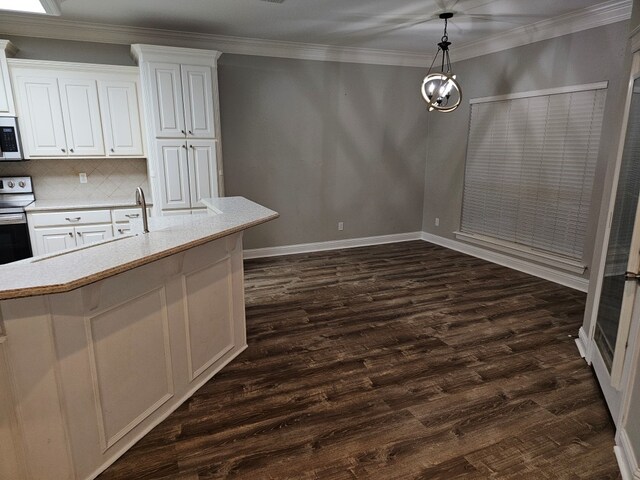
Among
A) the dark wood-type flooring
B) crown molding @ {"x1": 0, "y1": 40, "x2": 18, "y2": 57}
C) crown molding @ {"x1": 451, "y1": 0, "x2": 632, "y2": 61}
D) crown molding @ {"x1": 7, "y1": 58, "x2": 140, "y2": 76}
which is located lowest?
the dark wood-type flooring

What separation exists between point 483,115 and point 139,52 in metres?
4.08

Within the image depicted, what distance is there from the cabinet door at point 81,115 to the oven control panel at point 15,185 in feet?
2.07

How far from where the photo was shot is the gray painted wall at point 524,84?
373 cm

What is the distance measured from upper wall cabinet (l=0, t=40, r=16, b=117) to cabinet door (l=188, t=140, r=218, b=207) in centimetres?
164

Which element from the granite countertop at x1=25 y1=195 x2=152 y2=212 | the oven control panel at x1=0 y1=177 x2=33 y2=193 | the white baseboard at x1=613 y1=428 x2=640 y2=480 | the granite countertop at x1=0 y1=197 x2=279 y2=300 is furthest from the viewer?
the oven control panel at x1=0 y1=177 x2=33 y2=193

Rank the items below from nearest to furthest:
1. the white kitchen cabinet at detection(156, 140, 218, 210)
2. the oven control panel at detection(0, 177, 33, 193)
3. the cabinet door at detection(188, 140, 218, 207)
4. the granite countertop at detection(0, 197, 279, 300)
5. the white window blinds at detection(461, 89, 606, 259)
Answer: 1. the granite countertop at detection(0, 197, 279, 300)
2. the white window blinds at detection(461, 89, 606, 259)
3. the oven control panel at detection(0, 177, 33, 193)
4. the white kitchen cabinet at detection(156, 140, 218, 210)
5. the cabinet door at detection(188, 140, 218, 207)

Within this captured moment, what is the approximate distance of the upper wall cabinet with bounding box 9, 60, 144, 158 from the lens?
389 centimetres

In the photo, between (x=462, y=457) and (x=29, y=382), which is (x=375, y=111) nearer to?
(x=462, y=457)

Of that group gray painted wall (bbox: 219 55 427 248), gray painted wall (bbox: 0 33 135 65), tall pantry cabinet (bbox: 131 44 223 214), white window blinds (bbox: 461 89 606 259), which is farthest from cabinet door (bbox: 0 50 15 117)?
white window blinds (bbox: 461 89 606 259)

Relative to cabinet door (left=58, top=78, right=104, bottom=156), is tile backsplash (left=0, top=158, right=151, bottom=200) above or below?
below

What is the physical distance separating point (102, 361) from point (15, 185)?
11.4 feet

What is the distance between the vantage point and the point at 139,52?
3.98 m

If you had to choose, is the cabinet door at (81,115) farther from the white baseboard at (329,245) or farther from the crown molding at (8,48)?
the white baseboard at (329,245)

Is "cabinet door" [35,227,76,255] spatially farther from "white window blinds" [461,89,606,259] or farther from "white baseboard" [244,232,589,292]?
"white window blinds" [461,89,606,259]
